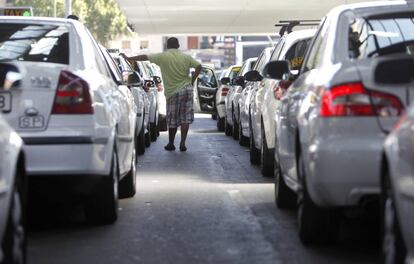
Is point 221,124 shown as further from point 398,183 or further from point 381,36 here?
point 398,183

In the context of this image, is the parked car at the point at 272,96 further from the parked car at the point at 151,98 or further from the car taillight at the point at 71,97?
the parked car at the point at 151,98

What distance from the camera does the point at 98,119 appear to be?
7707 mm

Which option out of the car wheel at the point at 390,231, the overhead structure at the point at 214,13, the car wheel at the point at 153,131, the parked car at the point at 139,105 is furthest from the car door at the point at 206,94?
the car wheel at the point at 390,231

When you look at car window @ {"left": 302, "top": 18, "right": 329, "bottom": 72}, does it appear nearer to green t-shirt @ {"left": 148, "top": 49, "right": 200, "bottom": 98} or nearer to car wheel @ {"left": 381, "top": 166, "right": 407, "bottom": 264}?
car wheel @ {"left": 381, "top": 166, "right": 407, "bottom": 264}

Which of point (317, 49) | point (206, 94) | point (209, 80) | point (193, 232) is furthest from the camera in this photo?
point (209, 80)

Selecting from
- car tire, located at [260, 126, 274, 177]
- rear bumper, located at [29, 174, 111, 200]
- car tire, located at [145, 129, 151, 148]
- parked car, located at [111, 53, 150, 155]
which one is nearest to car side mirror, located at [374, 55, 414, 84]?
rear bumper, located at [29, 174, 111, 200]

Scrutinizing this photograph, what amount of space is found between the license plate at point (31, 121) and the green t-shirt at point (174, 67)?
9148mm

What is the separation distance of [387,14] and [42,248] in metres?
3.07

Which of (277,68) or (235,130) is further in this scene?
(235,130)

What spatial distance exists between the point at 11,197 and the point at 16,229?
27 cm

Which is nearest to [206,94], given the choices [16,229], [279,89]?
[279,89]

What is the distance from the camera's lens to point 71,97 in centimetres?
760

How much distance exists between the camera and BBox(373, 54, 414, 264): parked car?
4.86 meters

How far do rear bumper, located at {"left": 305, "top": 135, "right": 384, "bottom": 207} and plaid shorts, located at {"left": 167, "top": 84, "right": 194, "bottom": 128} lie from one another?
10629 mm
